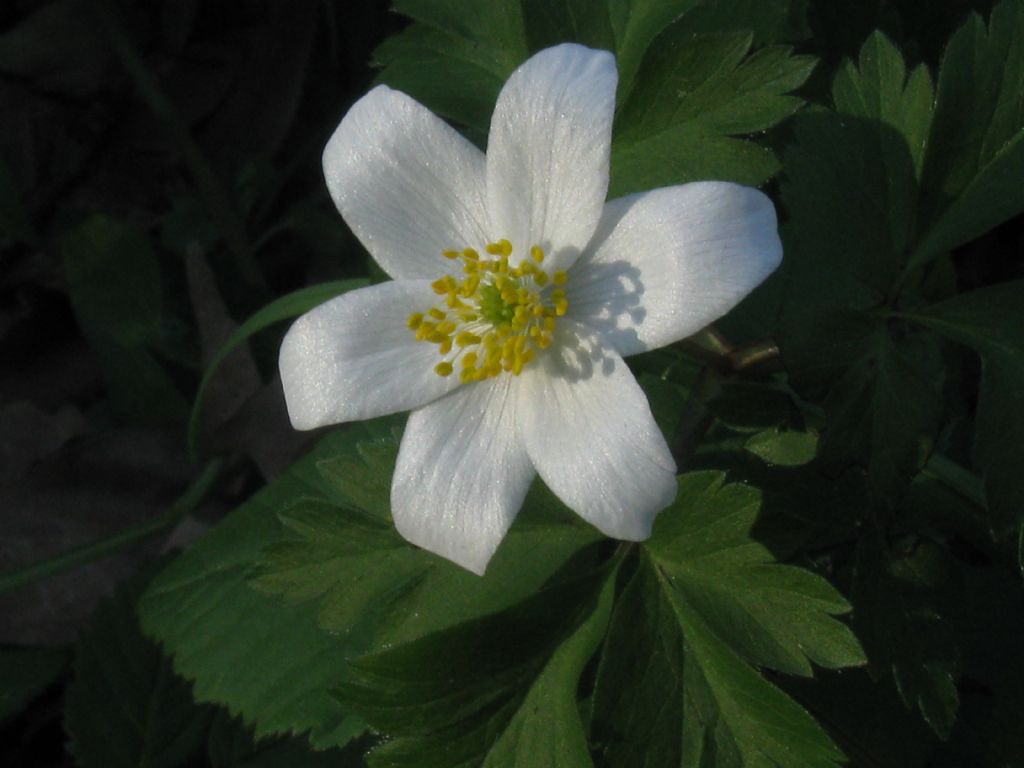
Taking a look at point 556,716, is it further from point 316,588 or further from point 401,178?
point 401,178

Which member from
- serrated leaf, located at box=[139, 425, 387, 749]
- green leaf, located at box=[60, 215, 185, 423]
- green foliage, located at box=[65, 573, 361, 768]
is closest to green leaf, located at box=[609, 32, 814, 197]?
serrated leaf, located at box=[139, 425, 387, 749]

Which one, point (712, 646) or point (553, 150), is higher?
point (553, 150)

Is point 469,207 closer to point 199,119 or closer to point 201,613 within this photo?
point 201,613

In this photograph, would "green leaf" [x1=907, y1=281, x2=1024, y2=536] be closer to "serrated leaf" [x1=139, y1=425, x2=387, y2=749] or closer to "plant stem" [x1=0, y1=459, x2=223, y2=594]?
"serrated leaf" [x1=139, y1=425, x2=387, y2=749]

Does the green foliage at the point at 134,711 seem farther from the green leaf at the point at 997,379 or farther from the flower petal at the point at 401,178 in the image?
the green leaf at the point at 997,379

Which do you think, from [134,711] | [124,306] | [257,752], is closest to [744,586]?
[257,752]

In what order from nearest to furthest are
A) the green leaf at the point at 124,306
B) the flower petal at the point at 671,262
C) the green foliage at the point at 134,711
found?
the flower petal at the point at 671,262
the green foliage at the point at 134,711
the green leaf at the point at 124,306

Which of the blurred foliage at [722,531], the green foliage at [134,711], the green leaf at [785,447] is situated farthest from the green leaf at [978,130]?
the green foliage at [134,711]

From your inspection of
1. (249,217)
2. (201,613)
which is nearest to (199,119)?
(249,217)
